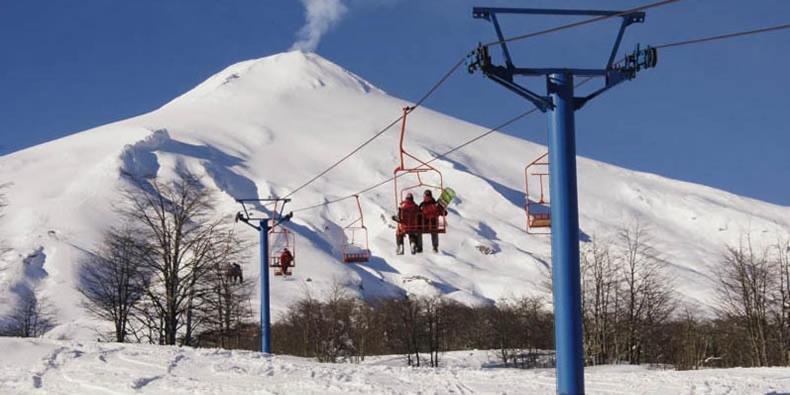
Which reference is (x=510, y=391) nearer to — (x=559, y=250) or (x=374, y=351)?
(x=559, y=250)

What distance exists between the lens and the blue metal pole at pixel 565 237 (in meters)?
11.6

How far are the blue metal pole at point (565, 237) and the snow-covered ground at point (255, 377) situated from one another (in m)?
6.08

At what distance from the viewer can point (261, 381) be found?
1867 cm

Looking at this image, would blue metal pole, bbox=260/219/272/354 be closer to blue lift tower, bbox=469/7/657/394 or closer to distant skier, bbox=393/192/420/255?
distant skier, bbox=393/192/420/255

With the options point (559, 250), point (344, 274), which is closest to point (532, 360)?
point (559, 250)

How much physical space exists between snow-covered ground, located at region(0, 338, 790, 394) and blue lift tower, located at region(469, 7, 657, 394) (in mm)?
6097

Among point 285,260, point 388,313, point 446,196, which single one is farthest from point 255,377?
point 388,313

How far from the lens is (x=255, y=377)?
1920 centimetres

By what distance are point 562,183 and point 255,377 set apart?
9931 mm

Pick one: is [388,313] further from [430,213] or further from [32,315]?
[430,213]

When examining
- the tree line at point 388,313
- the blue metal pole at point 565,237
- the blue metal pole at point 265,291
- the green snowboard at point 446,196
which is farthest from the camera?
the tree line at point 388,313

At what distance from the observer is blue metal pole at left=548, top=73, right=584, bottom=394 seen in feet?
37.9

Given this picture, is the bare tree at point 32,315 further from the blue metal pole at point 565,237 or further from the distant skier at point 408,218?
the blue metal pole at point 565,237

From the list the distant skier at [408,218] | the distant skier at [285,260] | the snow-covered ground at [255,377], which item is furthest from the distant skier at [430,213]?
the distant skier at [285,260]
